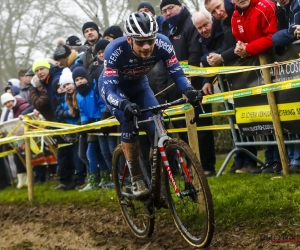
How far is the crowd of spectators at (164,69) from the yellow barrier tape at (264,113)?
0.50 meters

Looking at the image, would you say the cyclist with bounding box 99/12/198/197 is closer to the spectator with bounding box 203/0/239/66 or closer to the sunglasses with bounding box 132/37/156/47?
the sunglasses with bounding box 132/37/156/47

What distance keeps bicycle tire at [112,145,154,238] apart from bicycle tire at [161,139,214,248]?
55cm

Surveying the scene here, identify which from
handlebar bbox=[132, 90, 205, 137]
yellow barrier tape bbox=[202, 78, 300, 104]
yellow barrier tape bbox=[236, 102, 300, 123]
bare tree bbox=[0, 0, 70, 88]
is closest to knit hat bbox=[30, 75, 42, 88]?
yellow barrier tape bbox=[202, 78, 300, 104]

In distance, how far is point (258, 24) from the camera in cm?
782

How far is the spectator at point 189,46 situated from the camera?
921 cm

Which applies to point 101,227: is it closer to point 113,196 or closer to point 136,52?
point 113,196

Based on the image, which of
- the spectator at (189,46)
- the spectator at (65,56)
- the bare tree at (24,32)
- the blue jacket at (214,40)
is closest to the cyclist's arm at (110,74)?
the blue jacket at (214,40)

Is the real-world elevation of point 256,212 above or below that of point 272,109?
below

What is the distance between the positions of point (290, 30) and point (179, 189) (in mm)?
2592

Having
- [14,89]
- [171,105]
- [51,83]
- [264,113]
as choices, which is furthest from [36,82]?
[171,105]

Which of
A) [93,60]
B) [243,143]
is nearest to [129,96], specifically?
[243,143]

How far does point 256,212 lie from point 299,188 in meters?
0.72

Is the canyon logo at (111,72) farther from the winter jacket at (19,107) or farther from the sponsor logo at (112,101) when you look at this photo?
the winter jacket at (19,107)

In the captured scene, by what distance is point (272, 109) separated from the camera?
7.75 meters
